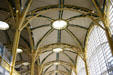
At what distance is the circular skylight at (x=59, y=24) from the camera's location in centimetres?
2039

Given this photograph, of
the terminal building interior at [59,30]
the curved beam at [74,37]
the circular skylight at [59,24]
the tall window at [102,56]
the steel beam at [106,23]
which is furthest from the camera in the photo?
the curved beam at [74,37]

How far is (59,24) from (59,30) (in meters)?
2.39

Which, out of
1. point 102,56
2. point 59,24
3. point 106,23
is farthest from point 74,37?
point 106,23

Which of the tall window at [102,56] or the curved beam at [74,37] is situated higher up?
the curved beam at [74,37]

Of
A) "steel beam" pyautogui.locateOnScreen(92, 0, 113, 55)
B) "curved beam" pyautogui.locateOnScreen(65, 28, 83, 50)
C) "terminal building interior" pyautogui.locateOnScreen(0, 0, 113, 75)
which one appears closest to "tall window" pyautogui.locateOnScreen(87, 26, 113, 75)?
"terminal building interior" pyautogui.locateOnScreen(0, 0, 113, 75)

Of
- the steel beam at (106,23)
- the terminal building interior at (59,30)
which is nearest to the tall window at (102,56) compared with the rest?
the terminal building interior at (59,30)

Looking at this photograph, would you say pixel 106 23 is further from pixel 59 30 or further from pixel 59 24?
pixel 59 30

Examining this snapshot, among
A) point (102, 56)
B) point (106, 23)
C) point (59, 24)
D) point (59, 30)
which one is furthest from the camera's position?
point (59, 30)

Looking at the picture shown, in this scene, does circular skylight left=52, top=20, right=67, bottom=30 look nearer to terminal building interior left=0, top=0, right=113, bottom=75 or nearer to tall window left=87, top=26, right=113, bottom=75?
terminal building interior left=0, top=0, right=113, bottom=75

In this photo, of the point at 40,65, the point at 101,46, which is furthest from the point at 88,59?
the point at 40,65

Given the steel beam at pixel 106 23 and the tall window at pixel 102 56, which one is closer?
the steel beam at pixel 106 23

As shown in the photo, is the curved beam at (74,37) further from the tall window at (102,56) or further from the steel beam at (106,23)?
the steel beam at (106,23)

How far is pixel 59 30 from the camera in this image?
23.1 metres

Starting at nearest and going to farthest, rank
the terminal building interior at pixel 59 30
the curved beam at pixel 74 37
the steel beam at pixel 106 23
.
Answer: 1. the steel beam at pixel 106 23
2. the terminal building interior at pixel 59 30
3. the curved beam at pixel 74 37
